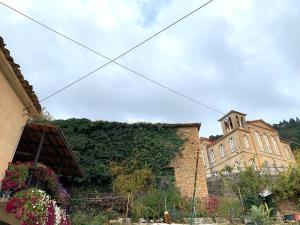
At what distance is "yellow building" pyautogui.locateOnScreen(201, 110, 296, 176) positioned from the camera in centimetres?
4009

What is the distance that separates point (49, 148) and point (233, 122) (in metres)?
36.8

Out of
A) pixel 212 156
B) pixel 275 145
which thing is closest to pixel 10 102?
pixel 212 156

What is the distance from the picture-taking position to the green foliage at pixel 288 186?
51.6ft

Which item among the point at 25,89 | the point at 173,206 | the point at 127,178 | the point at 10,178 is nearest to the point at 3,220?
the point at 10,178

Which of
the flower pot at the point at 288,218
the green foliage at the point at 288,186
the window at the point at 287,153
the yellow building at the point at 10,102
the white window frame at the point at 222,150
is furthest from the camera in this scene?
the window at the point at 287,153

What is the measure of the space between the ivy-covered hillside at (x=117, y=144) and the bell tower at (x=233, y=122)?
2634 cm

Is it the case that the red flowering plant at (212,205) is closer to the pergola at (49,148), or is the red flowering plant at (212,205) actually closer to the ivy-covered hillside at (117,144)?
the ivy-covered hillside at (117,144)

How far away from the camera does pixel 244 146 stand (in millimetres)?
39844

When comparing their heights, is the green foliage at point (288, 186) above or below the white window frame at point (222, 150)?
below

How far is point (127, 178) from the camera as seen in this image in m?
16.0

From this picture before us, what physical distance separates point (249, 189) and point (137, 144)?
6846 millimetres

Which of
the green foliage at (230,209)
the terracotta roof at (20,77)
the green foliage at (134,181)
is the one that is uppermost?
the green foliage at (134,181)

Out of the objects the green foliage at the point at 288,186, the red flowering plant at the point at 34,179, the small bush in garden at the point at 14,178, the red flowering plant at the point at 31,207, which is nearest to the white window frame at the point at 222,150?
the green foliage at the point at 288,186

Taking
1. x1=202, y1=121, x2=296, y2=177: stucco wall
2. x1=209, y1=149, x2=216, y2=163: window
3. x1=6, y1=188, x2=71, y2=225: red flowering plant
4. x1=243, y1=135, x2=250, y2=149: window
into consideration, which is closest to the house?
x1=6, y1=188, x2=71, y2=225: red flowering plant
